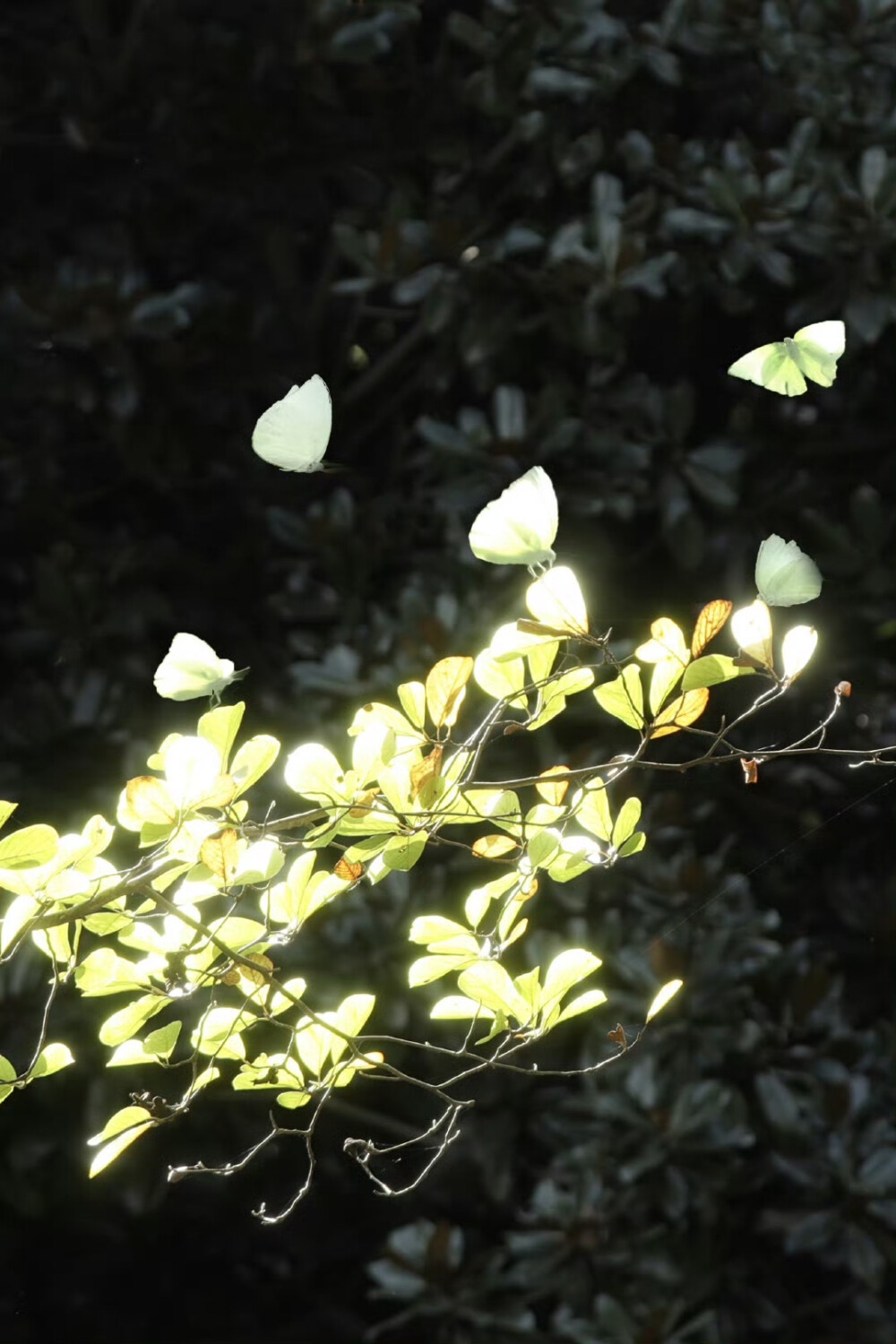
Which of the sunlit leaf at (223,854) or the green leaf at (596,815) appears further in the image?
the green leaf at (596,815)

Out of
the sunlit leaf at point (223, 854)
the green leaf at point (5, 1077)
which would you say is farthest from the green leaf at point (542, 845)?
the green leaf at point (5, 1077)

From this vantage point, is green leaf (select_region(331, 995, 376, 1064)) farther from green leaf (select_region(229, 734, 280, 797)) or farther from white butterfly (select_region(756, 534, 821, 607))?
white butterfly (select_region(756, 534, 821, 607))

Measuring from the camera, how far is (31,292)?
4.95 feet

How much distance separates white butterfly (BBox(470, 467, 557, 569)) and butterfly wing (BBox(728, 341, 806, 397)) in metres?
0.10

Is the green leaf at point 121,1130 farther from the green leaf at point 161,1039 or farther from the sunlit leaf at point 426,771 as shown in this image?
the sunlit leaf at point 426,771

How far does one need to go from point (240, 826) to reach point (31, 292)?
1.10m

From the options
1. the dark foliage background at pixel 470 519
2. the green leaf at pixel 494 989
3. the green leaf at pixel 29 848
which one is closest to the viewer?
the green leaf at pixel 29 848

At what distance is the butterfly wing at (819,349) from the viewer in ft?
1.72

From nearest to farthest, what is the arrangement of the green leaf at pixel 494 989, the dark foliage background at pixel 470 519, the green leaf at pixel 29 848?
the green leaf at pixel 29 848 < the green leaf at pixel 494 989 < the dark foliage background at pixel 470 519

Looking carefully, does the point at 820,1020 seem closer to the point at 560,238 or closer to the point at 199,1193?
the point at 199,1193

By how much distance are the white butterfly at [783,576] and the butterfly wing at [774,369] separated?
0.19ft

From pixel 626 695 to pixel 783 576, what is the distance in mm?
77

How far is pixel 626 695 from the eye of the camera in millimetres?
563

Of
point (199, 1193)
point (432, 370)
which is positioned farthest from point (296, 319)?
point (199, 1193)
